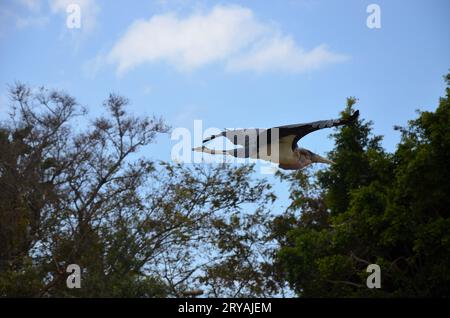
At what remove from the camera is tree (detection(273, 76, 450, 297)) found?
19.3 metres

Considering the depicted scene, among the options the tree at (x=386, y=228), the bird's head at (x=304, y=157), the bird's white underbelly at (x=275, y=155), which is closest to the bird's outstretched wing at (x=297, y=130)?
the bird's white underbelly at (x=275, y=155)

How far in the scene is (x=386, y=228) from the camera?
2022 cm

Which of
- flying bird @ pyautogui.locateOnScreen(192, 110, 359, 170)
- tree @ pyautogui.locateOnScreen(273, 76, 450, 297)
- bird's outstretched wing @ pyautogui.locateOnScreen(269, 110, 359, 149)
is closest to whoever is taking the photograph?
bird's outstretched wing @ pyautogui.locateOnScreen(269, 110, 359, 149)

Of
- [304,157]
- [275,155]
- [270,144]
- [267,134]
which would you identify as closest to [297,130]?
[267,134]

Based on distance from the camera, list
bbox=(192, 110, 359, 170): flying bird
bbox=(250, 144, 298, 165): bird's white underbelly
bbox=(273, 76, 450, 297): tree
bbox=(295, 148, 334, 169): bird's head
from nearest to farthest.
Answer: bbox=(192, 110, 359, 170): flying bird
bbox=(250, 144, 298, 165): bird's white underbelly
bbox=(295, 148, 334, 169): bird's head
bbox=(273, 76, 450, 297): tree

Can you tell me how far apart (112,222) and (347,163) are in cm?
564

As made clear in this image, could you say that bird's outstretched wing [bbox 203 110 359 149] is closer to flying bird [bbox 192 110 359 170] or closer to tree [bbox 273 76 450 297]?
flying bird [bbox 192 110 359 170]

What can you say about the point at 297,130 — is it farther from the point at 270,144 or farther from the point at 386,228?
the point at 386,228

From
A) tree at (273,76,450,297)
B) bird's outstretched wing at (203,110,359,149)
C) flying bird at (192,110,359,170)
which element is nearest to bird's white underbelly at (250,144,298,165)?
flying bird at (192,110,359,170)

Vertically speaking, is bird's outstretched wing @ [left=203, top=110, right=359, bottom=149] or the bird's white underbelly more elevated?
bird's outstretched wing @ [left=203, top=110, right=359, bottom=149]

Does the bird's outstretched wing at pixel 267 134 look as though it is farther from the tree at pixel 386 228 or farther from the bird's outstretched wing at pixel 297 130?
the tree at pixel 386 228

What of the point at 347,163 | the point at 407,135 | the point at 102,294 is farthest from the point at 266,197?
the point at 102,294

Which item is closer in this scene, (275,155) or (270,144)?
(270,144)
